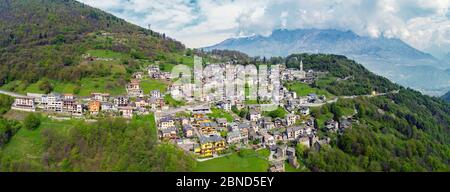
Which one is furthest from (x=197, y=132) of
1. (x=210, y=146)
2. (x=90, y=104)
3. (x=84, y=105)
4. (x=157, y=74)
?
(x=157, y=74)

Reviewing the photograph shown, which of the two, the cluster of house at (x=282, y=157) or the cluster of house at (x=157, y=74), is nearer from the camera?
the cluster of house at (x=282, y=157)

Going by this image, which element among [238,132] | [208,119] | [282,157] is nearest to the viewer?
[282,157]

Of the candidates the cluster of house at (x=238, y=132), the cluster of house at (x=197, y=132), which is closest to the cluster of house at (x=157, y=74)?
the cluster of house at (x=238, y=132)

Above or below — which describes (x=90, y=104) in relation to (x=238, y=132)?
above

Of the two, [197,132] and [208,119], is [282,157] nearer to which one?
[197,132]

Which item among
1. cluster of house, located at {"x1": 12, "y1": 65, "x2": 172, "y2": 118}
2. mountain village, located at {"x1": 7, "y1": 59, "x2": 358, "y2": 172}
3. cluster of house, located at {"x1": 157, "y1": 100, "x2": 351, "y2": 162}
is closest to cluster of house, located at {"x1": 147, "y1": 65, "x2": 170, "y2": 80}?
mountain village, located at {"x1": 7, "y1": 59, "x2": 358, "y2": 172}

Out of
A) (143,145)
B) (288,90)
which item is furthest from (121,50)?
(143,145)

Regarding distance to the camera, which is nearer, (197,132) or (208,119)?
(197,132)

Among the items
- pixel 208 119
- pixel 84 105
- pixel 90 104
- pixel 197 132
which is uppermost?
pixel 90 104

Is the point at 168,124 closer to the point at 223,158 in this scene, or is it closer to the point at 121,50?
the point at 223,158

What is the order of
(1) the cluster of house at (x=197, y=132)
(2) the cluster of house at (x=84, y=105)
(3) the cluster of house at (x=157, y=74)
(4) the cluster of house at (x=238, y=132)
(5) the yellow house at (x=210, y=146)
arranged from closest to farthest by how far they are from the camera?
1. (5) the yellow house at (x=210, y=146)
2. (1) the cluster of house at (x=197, y=132)
3. (4) the cluster of house at (x=238, y=132)
4. (2) the cluster of house at (x=84, y=105)
5. (3) the cluster of house at (x=157, y=74)

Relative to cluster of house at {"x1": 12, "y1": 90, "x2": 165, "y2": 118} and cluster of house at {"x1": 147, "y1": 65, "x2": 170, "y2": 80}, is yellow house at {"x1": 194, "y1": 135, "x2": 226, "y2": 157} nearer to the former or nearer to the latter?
cluster of house at {"x1": 12, "y1": 90, "x2": 165, "y2": 118}

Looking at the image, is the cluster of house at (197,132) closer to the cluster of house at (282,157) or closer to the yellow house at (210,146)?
the yellow house at (210,146)
